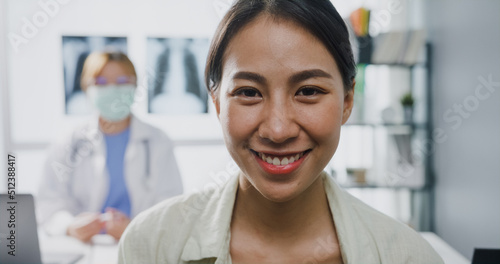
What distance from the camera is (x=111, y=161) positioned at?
2529mm

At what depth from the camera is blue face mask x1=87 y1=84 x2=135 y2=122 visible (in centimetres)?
252

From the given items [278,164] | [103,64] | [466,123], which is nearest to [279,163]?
[278,164]

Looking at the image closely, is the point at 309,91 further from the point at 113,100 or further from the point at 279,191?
the point at 113,100

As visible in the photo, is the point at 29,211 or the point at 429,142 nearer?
the point at 29,211

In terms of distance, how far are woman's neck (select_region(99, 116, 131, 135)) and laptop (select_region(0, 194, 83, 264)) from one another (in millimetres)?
1261

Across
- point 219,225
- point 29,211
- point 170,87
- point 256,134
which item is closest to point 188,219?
point 219,225

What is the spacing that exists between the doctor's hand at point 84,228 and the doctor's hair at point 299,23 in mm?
1316

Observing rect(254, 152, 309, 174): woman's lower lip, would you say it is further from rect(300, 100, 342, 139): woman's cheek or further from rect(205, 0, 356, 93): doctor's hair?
rect(205, 0, 356, 93): doctor's hair

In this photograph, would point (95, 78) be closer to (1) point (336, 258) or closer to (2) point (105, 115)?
(2) point (105, 115)

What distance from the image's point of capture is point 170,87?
10.4ft

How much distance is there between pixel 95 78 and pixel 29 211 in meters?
1.42

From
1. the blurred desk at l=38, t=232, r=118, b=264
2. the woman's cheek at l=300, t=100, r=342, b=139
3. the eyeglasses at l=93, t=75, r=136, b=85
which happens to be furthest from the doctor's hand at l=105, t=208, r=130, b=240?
the woman's cheek at l=300, t=100, r=342, b=139

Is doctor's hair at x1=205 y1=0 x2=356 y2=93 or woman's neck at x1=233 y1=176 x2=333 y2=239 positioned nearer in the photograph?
doctor's hair at x1=205 y1=0 x2=356 y2=93

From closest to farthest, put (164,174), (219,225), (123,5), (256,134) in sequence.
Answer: (256,134) < (219,225) < (164,174) < (123,5)
